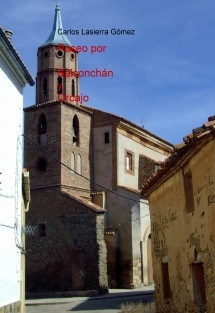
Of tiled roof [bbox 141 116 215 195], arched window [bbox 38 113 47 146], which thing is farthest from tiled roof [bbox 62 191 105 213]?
tiled roof [bbox 141 116 215 195]

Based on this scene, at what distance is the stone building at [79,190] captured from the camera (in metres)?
28.5

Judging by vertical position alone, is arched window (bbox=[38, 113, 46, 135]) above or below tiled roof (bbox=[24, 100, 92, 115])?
below

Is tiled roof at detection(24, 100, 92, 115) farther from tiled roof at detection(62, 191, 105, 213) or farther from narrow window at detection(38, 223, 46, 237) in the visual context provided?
narrow window at detection(38, 223, 46, 237)

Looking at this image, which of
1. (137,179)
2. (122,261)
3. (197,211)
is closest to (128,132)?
(137,179)

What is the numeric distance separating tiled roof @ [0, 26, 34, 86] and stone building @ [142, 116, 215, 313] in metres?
4.39

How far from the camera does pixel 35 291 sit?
96.1 ft

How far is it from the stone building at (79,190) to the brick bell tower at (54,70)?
0.07m

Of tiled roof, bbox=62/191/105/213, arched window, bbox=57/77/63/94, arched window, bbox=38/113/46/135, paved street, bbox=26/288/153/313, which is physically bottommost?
paved street, bbox=26/288/153/313

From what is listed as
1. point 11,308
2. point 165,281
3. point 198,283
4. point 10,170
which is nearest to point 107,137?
point 165,281

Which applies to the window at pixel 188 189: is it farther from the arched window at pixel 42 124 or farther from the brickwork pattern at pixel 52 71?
the brickwork pattern at pixel 52 71

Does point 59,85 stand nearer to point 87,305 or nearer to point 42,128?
point 42,128

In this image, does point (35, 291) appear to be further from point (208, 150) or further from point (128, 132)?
point (208, 150)

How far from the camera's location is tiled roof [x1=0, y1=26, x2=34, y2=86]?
35.7ft

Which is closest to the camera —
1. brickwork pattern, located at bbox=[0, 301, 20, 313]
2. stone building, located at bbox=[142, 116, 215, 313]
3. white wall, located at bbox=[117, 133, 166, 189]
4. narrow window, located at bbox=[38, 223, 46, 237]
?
stone building, located at bbox=[142, 116, 215, 313]
